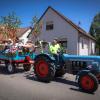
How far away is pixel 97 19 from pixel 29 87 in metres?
39.2

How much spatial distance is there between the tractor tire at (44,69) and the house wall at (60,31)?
14.7 metres

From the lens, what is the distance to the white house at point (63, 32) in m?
24.4

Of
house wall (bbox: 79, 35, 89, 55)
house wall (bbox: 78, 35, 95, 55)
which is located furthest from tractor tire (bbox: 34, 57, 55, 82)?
house wall (bbox: 79, 35, 89, 55)

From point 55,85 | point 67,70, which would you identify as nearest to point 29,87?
point 55,85

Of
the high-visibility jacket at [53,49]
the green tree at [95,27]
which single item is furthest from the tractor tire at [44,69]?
the green tree at [95,27]

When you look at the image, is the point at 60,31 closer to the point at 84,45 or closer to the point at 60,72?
the point at 84,45

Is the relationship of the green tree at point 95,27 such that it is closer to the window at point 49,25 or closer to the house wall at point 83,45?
the house wall at point 83,45

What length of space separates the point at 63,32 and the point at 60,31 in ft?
1.47

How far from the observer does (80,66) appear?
29.0ft

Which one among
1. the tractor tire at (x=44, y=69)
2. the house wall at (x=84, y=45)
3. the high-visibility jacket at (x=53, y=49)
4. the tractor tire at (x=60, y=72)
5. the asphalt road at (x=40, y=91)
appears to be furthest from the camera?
the house wall at (x=84, y=45)

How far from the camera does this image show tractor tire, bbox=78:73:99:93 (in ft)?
25.0

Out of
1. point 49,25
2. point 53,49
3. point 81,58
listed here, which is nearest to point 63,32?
point 49,25

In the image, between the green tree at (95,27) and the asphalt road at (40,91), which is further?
the green tree at (95,27)

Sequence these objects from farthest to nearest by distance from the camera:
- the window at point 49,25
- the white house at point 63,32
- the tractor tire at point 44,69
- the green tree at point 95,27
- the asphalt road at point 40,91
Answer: the green tree at point 95,27, the window at point 49,25, the white house at point 63,32, the tractor tire at point 44,69, the asphalt road at point 40,91
